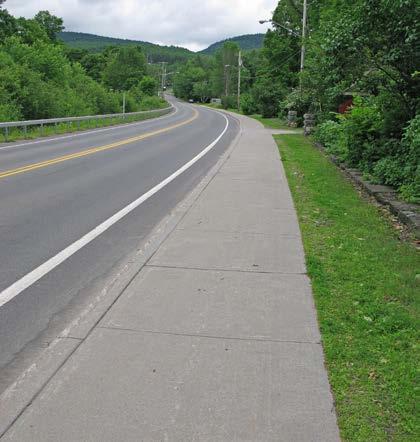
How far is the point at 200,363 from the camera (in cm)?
396

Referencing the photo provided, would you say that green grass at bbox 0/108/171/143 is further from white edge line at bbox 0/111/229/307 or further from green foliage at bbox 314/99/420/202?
white edge line at bbox 0/111/229/307

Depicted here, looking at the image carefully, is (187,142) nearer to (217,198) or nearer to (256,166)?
(256,166)

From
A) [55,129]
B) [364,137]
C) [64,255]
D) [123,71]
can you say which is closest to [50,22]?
[123,71]

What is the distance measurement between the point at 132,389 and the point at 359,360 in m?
1.64

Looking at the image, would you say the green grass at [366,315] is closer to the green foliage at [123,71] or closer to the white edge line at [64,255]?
the white edge line at [64,255]

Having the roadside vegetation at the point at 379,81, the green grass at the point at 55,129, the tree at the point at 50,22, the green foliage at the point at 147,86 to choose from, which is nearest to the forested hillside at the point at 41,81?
the tree at the point at 50,22

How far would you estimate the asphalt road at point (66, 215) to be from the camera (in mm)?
5250

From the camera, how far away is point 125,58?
132 meters

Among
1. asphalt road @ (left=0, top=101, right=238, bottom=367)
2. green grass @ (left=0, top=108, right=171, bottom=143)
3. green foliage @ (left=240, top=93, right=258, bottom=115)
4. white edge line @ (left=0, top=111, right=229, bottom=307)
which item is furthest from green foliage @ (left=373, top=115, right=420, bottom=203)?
green foliage @ (left=240, top=93, right=258, bottom=115)

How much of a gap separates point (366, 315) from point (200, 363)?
1761mm

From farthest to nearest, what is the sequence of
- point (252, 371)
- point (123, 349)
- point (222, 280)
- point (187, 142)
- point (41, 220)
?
point (187, 142), point (41, 220), point (222, 280), point (123, 349), point (252, 371)

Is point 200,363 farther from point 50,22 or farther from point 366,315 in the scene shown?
point 50,22

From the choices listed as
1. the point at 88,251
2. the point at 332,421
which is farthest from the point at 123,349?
the point at 88,251

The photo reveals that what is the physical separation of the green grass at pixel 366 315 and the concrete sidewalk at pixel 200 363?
0.46 feet
